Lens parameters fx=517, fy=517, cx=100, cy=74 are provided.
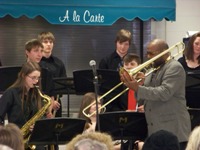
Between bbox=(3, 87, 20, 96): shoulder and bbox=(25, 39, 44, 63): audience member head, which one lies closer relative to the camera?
bbox=(3, 87, 20, 96): shoulder

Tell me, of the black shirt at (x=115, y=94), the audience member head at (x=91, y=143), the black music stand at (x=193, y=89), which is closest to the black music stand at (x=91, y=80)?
the black shirt at (x=115, y=94)

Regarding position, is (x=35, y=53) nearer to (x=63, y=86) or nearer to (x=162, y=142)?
(x=63, y=86)

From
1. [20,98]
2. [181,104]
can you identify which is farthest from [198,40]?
[20,98]

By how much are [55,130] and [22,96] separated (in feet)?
2.50

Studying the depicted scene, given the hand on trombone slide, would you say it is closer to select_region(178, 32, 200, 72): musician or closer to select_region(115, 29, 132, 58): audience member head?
select_region(178, 32, 200, 72): musician

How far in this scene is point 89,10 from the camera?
26.3 feet

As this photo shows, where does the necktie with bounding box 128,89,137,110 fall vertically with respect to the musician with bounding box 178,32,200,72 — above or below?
below

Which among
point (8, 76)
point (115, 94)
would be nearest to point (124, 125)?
point (115, 94)

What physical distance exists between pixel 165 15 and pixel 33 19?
7.03 feet

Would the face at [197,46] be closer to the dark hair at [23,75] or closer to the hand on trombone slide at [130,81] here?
the hand on trombone slide at [130,81]

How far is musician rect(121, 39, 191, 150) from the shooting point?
5098 mm

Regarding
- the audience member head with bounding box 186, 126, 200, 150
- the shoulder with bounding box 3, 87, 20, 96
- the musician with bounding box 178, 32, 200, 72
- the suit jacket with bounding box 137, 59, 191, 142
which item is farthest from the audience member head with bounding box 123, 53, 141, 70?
the audience member head with bounding box 186, 126, 200, 150

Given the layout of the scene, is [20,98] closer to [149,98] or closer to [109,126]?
[109,126]

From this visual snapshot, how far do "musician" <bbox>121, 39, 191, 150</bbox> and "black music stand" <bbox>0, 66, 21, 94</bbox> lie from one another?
1347 millimetres
